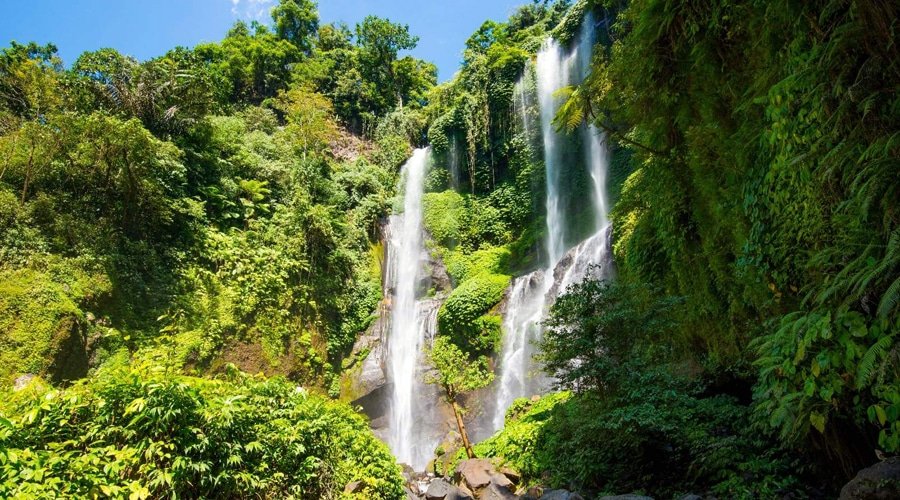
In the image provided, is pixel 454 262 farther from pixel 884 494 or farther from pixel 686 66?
pixel 884 494

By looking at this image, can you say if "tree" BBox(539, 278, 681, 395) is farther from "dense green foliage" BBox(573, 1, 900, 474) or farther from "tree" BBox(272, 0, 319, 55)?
"tree" BBox(272, 0, 319, 55)

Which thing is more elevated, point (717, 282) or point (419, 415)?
point (717, 282)

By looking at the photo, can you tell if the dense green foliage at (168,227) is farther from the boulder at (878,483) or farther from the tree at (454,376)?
the boulder at (878,483)

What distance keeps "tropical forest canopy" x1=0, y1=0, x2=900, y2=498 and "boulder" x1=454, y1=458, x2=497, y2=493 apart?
1.99 ft

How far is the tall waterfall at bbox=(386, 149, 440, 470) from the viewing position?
15.9 meters

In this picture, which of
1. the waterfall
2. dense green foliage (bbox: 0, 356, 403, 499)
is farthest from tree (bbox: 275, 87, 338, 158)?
dense green foliage (bbox: 0, 356, 403, 499)

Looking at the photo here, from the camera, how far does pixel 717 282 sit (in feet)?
20.2

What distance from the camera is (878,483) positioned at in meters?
3.00

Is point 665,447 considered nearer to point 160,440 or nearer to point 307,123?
point 160,440

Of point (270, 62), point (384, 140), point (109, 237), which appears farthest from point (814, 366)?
point (270, 62)

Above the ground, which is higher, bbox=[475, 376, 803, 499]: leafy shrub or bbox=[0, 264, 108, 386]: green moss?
bbox=[0, 264, 108, 386]: green moss

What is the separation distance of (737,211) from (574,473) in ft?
16.4

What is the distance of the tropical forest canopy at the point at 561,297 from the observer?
2.99 meters

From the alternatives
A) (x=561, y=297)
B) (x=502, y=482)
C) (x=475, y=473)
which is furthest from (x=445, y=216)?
(x=561, y=297)
